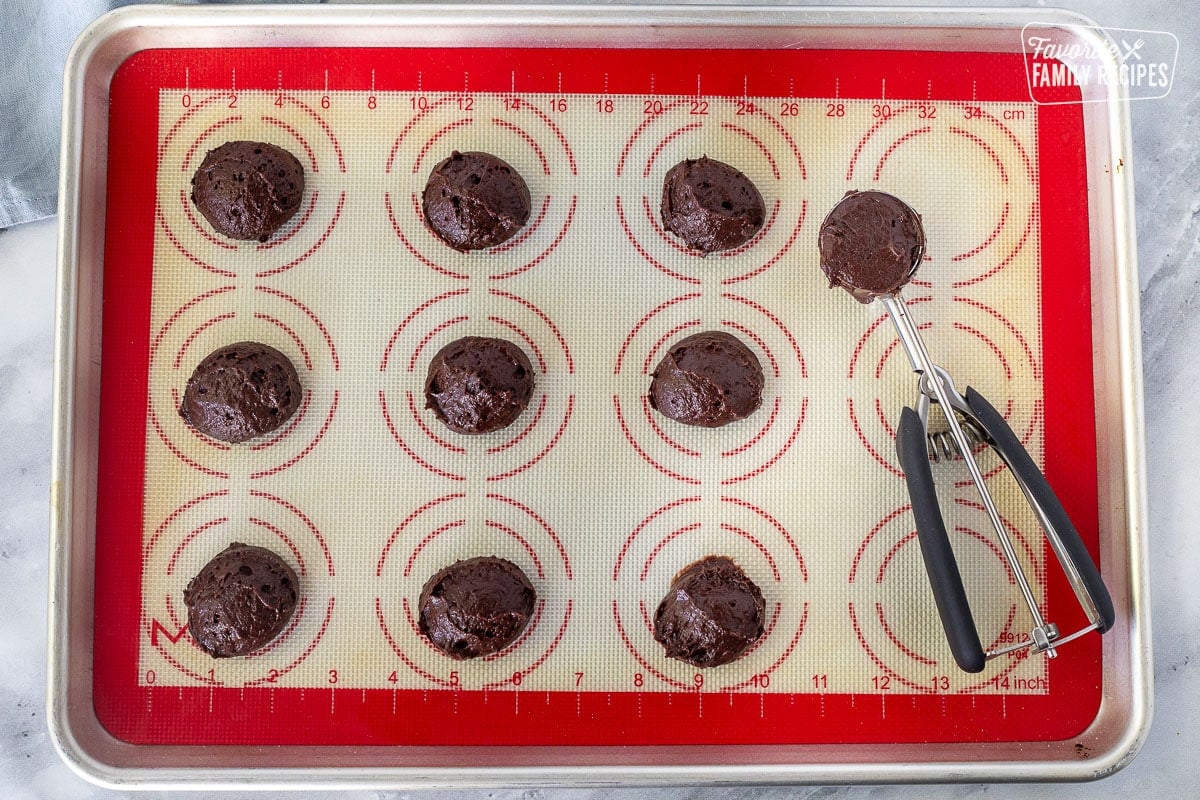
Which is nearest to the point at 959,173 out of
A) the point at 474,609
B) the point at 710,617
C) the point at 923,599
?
the point at 923,599

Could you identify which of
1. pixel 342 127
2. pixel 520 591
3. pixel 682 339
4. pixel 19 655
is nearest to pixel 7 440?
pixel 19 655

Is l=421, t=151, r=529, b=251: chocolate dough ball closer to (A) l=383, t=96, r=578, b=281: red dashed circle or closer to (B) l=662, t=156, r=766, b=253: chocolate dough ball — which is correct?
(A) l=383, t=96, r=578, b=281: red dashed circle

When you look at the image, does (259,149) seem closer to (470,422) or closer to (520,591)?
(470,422)

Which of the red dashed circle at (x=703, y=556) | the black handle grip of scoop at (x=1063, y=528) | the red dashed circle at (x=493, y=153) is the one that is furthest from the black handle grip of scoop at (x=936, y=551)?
the red dashed circle at (x=493, y=153)

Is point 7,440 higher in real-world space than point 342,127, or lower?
lower

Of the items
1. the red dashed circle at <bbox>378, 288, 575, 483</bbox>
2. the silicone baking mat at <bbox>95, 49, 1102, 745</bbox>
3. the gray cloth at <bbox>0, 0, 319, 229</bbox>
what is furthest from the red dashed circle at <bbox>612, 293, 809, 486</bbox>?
the gray cloth at <bbox>0, 0, 319, 229</bbox>

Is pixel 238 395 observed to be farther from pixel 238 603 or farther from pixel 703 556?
pixel 703 556
